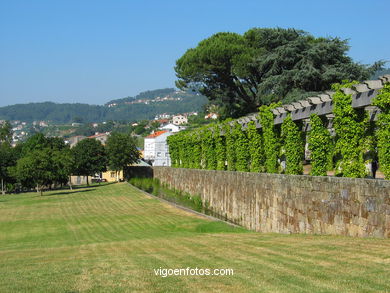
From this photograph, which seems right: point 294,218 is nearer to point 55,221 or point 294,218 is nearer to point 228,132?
point 228,132

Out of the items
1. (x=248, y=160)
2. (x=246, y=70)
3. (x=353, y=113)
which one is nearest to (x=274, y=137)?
(x=248, y=160)

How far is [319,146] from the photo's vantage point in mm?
19016

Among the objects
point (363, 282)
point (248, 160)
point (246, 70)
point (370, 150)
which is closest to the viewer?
point (363, 282)

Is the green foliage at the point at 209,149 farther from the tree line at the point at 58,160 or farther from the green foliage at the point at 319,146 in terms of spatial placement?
the tree line at the point at 58,160

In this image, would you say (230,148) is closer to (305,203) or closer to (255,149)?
(255,149)

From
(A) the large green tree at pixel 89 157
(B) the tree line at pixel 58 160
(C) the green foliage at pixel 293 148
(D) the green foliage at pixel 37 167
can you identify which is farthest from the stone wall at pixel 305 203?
(A) the large green tree at pixel 89 157

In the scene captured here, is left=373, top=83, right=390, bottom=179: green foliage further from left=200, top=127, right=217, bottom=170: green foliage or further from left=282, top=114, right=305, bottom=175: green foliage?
left=200, top=127, right=217, bottom=170: green foliage

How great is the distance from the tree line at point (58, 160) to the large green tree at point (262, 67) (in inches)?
941

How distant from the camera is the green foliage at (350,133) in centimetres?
1647

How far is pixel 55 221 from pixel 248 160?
1451 cm

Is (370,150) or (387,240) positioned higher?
(370,150)

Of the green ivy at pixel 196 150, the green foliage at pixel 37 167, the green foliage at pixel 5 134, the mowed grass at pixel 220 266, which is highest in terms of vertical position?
the green foliage at pixel 5 134

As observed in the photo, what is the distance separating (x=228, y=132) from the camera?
3359 cm

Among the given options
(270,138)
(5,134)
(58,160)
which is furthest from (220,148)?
(5,134)
